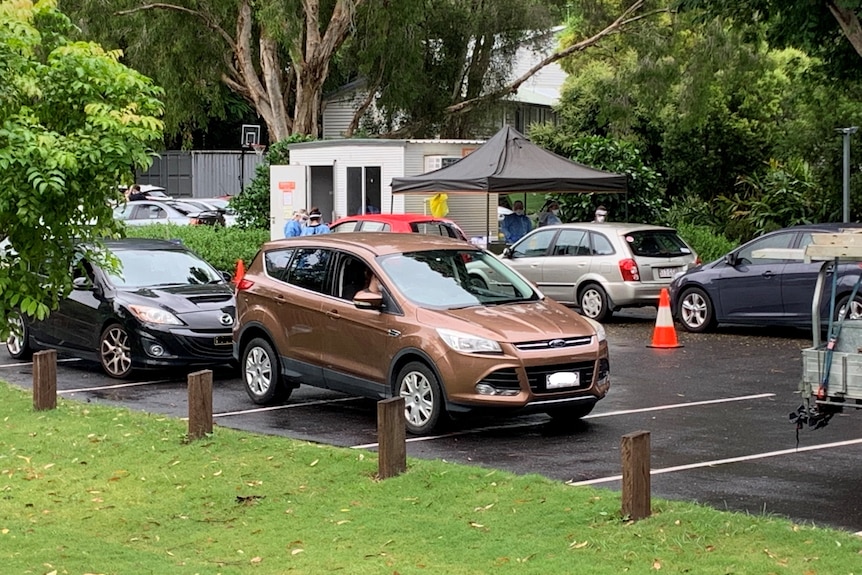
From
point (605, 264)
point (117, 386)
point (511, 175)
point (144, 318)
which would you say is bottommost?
point (117, 386)

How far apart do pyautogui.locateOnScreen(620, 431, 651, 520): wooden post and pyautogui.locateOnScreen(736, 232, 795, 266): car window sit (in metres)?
10.9

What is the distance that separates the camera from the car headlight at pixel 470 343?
11.3m

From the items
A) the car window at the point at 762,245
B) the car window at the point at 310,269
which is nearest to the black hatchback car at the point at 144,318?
the car window at the point at 310,269

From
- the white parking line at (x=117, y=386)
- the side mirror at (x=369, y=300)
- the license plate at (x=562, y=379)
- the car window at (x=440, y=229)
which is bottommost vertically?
the white parking line at (x=117, y=386)

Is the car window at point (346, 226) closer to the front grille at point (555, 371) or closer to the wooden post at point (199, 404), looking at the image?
the front grille at point (555, 371)

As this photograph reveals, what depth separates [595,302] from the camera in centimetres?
2080

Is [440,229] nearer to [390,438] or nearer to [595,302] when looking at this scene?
[595,302]

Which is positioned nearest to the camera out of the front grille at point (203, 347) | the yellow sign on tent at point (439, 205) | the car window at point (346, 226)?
the front grille at point (203, 347)

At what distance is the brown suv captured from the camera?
1133 cm

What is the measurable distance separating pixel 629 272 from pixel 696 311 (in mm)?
1411

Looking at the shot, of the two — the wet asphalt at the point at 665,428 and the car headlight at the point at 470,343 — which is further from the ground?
the car headlight at the point at 470,343

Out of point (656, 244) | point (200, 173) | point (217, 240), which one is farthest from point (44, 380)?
point (200, 173)

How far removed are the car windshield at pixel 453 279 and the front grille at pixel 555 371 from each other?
1073mm

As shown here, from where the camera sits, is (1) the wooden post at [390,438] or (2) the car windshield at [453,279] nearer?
(1) the wooden post at [390,438]
